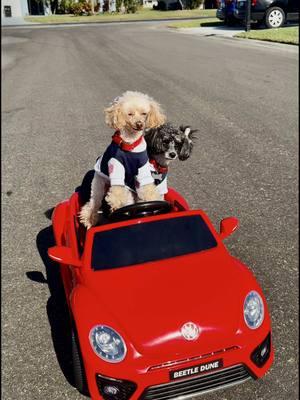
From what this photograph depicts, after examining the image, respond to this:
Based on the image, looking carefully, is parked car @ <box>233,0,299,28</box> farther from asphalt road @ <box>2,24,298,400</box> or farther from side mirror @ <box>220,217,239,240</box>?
side mirror @ <box>220,217,239,240</box>

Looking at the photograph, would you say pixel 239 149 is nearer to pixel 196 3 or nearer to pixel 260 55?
pixel 196 3

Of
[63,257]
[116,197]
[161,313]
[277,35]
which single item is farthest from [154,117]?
[277,35]

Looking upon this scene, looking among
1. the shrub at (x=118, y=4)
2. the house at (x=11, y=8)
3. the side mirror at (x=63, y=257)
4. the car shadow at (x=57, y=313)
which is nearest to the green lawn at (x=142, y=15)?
the shrub at (x=118, y=4)

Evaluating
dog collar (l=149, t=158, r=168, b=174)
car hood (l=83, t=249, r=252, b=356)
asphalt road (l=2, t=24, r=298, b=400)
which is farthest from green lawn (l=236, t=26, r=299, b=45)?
car hood (l=83, t=249, r=252, b=356)

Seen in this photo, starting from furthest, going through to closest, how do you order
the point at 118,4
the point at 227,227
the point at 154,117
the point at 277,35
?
the point at 277,35 < the point at 118,4 < the point at 154,117 < the point at 227,227

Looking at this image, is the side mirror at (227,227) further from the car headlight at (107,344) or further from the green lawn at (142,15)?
the green lawn at (142,15)

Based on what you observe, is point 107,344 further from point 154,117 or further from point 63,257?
point 154,117

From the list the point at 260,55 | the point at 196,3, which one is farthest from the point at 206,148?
the point at 260,55

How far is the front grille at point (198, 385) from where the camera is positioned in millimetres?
2896

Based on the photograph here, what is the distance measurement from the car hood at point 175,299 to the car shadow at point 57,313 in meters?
0.79

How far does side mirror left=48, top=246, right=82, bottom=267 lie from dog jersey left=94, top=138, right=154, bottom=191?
2.74ft

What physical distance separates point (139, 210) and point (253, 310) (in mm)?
1289

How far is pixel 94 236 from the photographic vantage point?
3656 millimetres

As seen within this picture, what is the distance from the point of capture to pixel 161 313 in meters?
3.04
